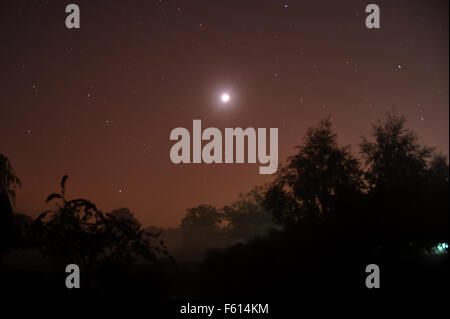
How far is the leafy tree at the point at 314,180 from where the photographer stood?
97.3 feet

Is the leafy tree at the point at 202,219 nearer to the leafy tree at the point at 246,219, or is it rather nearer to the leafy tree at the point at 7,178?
the leafy tree at the point at 246,219

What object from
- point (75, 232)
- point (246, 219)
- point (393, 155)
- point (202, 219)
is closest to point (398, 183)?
point (393, 155)

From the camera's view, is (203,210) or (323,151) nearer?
(323,151)

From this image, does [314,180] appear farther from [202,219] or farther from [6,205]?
[202,219]

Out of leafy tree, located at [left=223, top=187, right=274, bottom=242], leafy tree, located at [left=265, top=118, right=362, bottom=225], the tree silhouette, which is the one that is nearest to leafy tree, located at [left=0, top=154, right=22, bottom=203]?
the tree silhouette

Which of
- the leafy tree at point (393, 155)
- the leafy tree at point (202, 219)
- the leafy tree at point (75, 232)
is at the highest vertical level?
the leafy tree at point (393, 155)

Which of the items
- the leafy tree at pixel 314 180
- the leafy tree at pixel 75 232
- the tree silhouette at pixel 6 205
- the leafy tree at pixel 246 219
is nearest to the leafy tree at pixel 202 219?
the leafy tree at pixel 246 219

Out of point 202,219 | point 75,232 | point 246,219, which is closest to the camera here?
point 75,232

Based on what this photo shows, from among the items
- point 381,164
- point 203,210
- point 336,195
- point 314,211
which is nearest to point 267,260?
point 314,211

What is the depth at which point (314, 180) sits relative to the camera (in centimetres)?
3033

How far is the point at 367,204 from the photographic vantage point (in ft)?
82.7
